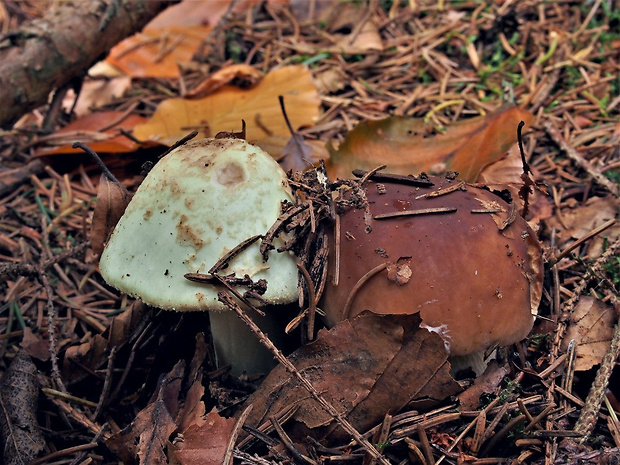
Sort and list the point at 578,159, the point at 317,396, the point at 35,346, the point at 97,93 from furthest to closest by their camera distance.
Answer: the point at 97,93 < the point at 578,159 < the point at 35,346 < the point at 317,396

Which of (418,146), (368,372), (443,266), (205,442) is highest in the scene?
(443,266)

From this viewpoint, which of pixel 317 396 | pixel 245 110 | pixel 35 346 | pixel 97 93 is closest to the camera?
pixel 317 396

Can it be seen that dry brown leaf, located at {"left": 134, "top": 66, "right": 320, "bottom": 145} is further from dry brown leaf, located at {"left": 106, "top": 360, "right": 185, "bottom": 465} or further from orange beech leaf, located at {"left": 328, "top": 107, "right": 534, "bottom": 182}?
dry brown leaf, located at {"left": 106, "top": 360, "right": 185, "bottom": 465}

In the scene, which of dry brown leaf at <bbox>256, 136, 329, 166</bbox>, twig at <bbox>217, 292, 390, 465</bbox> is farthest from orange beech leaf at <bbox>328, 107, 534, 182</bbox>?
twig at <bbox>217, 292, 390, 465</bbox>

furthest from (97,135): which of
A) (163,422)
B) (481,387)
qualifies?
(481,387)

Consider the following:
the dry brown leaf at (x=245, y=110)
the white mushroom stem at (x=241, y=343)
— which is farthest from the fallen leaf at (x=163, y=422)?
the dry brown leaf at (x=245, y=110)

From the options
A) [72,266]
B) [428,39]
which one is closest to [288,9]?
[428,39]

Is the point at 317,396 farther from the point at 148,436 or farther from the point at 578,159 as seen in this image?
the point at 578,159
